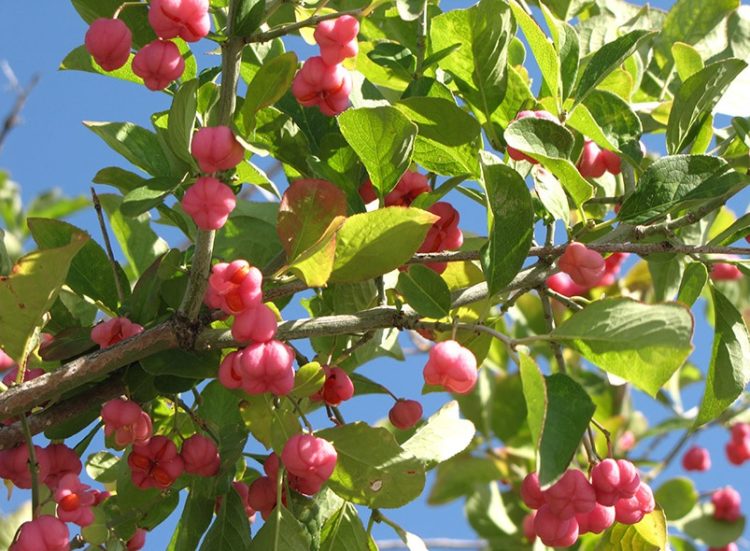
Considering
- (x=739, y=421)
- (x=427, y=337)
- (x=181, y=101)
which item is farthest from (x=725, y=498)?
(x=181, y=101)

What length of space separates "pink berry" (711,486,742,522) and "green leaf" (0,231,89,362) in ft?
7.75

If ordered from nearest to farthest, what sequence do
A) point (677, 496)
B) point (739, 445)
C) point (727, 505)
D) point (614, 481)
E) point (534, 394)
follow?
point (534, 394) < point (614, 481) < point (677, 496) < point (727, 505) < point (739, 445)

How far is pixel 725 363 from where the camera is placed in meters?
1.51

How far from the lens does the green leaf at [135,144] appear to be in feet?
4.55

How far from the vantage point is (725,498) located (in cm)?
323

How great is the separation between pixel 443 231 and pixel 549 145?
0.71 feet

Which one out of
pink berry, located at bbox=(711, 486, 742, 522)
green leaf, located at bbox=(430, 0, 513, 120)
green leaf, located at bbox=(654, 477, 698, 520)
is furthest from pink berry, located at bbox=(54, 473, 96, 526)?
pink berry, located at bbox=(711, 486, 742, 522)

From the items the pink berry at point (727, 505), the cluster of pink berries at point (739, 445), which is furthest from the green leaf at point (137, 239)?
the cluster of pink berries at point (739, 445)

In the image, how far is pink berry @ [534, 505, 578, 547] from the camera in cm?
144

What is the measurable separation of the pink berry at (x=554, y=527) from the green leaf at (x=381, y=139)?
0.47 m

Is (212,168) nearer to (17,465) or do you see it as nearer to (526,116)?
(526,116)

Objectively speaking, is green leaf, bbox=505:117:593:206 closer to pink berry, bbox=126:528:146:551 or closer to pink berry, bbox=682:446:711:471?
pink berry, bbox=126:528:146:551

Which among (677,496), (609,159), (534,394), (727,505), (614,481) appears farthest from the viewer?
(727,505)

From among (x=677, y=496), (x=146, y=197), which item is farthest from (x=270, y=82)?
(x=677, y=496)
